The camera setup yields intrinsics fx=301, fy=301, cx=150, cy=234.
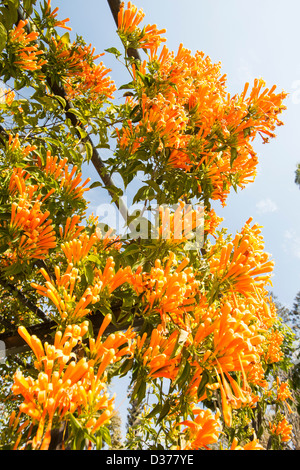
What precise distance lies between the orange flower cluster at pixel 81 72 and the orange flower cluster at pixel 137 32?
639 millimetres

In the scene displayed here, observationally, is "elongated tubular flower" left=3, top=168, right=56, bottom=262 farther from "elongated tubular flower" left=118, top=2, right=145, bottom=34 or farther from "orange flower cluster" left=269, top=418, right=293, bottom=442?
"orange flower cluster" left=269, top=418, right=293, bottom=442

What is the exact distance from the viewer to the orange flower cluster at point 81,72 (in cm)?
251

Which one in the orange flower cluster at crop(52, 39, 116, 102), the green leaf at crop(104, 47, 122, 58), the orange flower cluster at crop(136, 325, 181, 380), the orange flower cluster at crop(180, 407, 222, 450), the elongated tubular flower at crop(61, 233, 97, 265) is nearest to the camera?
the orange flower cluster at crop(180, 407, 222, 450)

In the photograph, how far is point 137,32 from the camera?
210 cm

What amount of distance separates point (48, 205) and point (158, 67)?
1.14 metres

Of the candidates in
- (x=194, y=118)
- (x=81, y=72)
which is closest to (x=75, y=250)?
(x=194, y=118)

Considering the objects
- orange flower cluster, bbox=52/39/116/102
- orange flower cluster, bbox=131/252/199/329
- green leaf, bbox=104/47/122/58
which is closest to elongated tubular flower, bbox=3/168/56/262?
orange flower cluster, bbox=131/252/199/329

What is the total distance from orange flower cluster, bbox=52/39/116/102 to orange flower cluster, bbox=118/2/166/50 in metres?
Result: 0.64

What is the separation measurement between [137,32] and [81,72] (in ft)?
2.47

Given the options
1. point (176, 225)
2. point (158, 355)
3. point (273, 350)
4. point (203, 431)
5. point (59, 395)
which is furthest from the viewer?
point (273, 350)

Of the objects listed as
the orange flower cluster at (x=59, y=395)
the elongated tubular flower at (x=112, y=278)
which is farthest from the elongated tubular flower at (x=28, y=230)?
the orange flower cluster at (x=59, y=395)

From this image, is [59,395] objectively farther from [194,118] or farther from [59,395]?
[194,118]

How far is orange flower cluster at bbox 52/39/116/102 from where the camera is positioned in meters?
2.51

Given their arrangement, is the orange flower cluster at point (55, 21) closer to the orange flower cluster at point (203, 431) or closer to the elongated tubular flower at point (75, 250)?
the elongated tubular flower at point (75, 250)
